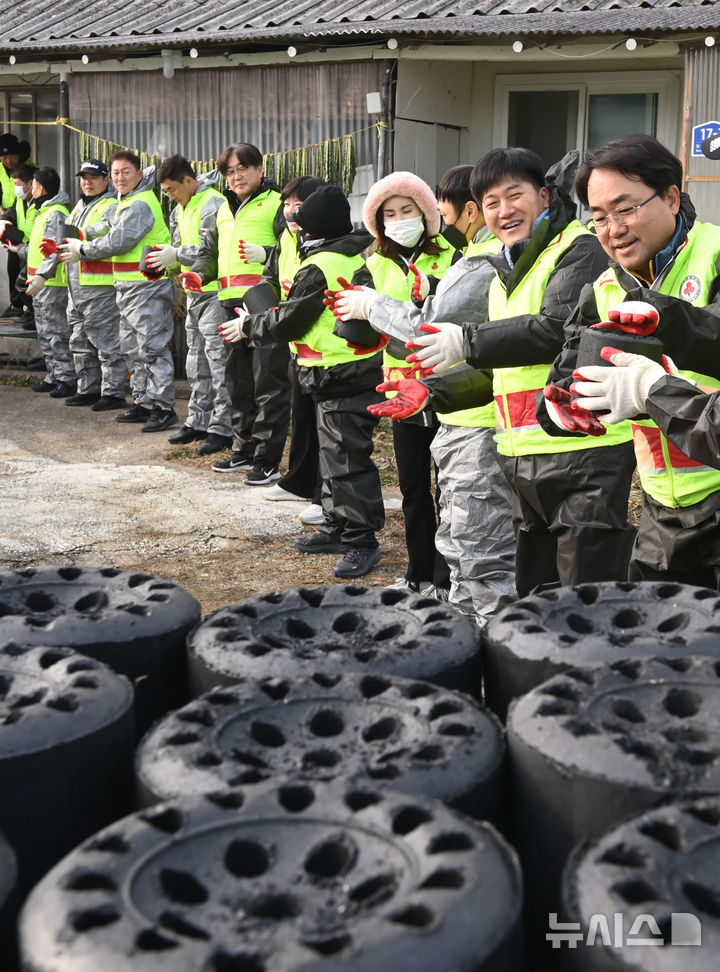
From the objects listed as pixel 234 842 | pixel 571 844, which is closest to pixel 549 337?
pixel 571 844

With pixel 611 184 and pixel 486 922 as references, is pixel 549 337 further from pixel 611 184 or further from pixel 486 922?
pixel 486 922

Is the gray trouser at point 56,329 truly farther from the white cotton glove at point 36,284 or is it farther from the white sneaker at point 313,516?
the white sneaker at point 313,516

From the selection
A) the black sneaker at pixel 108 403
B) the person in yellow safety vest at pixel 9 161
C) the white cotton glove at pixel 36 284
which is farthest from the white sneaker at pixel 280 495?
the person in yellow safety vest at pixel 9 161

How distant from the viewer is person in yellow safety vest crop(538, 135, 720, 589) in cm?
276

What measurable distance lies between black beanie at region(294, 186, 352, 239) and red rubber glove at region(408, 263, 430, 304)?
3.54 ft

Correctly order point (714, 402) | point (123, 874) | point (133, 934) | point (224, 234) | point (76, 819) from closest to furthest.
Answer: point (133, 934) → point (123, 874) → point (76, 819) → point (714, 402) → point (224, 234)

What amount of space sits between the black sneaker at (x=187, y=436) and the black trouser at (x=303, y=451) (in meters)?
2.23

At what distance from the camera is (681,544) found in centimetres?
298

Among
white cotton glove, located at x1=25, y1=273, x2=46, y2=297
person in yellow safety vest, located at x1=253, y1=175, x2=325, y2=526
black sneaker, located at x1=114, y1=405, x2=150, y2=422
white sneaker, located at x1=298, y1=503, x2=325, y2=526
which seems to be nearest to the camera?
person in yellow safety vest, located at x1=253, y1=175, x2=325, y2=526

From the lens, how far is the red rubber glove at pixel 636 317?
2631mm

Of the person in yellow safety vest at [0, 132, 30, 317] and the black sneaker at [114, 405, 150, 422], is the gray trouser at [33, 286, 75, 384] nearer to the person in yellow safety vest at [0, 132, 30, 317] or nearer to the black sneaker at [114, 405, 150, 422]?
the black sneaker at [114, 405, 150, 422]

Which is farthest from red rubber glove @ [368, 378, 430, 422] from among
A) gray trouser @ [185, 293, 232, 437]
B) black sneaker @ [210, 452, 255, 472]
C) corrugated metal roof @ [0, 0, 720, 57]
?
corrugated metal roof @ [0, 0, 720, 57]

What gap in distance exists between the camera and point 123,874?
126 cm

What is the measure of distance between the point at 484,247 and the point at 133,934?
3.53 m
